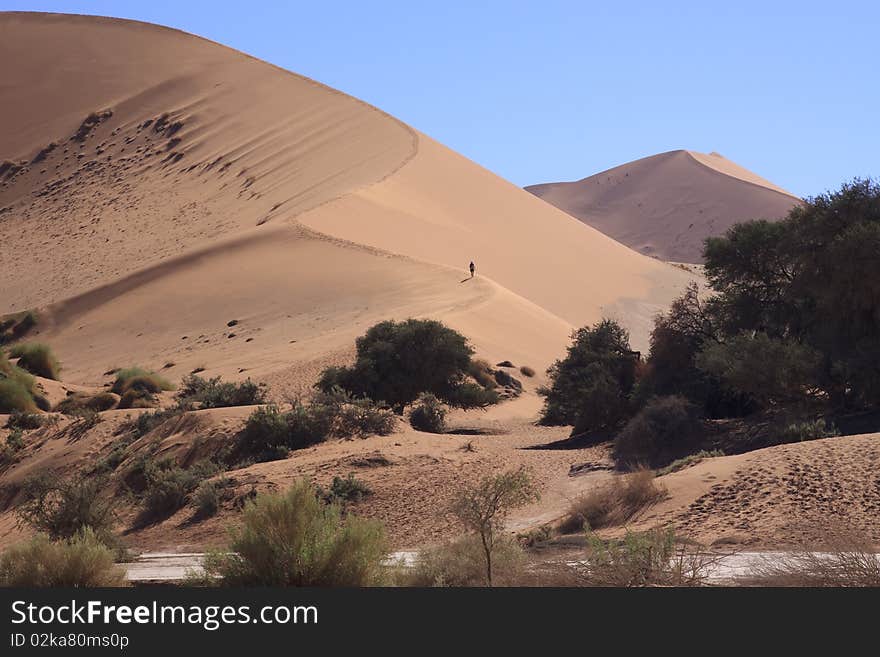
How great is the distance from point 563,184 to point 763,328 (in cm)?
14872

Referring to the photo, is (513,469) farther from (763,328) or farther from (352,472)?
(763,328)

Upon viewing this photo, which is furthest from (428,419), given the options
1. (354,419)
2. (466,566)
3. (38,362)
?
(38,362)

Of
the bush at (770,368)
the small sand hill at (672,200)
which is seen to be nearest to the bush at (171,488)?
the bush at (770,368)

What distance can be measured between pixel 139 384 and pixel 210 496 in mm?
14461

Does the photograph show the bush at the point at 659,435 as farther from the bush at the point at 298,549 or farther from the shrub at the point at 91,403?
the shrub at the point at 91,403

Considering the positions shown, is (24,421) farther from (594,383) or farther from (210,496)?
(594,383)

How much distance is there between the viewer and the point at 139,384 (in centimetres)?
3036

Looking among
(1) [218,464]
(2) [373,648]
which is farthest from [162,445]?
(2) [373,648]

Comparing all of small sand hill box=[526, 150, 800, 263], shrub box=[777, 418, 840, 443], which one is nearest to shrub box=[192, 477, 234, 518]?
shrub box=[777, 418, 840, 443]

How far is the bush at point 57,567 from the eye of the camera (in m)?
9.80

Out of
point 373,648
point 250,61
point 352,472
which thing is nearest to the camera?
point 373,648

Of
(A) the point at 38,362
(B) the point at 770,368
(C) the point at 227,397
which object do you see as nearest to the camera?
(B) the point at 770,368

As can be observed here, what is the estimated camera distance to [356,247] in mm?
48656

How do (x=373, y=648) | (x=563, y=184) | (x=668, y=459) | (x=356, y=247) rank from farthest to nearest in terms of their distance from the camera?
(x=563, y=184), (x=356, y=247), (x=668, y=459), (x=373, y=648)
